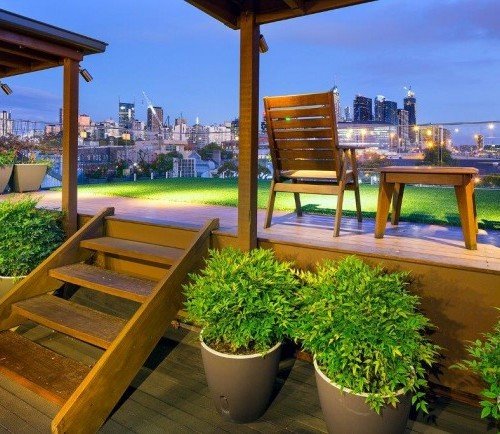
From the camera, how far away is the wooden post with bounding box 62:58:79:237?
13.4 ft

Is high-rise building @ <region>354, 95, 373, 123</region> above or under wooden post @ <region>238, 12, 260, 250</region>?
above

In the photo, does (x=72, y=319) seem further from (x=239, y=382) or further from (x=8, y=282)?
(x=239, y=382)

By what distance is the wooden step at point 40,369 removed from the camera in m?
2.44

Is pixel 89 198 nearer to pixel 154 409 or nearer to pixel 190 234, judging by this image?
pixel 190 234

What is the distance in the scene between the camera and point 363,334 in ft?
6.31

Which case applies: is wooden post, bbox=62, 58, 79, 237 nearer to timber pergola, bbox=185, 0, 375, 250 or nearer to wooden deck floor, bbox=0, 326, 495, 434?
wooden deck floor, bbox=0, 326, 495, 434

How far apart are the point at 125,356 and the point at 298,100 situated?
7.16 ft

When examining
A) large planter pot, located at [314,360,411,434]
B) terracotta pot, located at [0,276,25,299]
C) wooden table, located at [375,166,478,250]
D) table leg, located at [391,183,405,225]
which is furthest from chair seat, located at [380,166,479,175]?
terracotta pot, located at [0,276,25,299]

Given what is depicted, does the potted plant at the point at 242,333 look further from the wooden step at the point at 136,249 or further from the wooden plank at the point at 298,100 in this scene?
the wooden plank at the point at 298,100

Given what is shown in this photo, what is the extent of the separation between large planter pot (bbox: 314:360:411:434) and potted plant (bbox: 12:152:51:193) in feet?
21.8

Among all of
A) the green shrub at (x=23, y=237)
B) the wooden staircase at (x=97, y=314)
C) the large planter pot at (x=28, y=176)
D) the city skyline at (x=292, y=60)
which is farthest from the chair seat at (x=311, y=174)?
the city skyline at (x=292, y=60)

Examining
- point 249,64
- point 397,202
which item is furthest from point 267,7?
point 397,202

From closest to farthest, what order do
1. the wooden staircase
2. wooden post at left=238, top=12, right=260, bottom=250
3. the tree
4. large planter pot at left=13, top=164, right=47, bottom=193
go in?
the wooden staircase → wooden post at left=238, top=12, right=260, bottom=250 → the tree → large planter pot at left=13, top=164, right=47, bottom=193

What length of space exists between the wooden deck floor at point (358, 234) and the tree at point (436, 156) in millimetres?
2506
